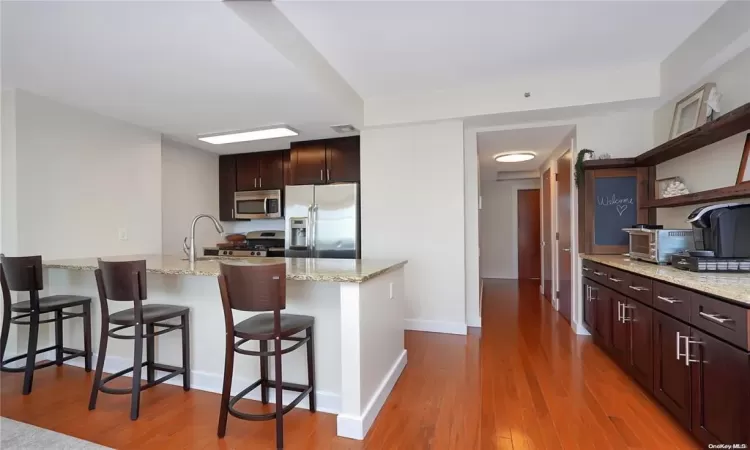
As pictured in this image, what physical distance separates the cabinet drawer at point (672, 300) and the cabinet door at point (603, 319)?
0.78 meters

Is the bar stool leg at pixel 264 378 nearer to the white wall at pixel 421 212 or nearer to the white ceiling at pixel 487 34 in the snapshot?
the white wall at pixel 421 212

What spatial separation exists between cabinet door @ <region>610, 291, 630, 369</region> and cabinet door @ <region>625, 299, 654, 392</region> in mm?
59

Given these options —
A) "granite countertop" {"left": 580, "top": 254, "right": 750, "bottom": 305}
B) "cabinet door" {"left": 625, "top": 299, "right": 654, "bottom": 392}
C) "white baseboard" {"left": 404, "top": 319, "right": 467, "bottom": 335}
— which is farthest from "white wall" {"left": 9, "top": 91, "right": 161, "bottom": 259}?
"cabinet door" {"left": 625, "top": 299, "right": 654, "bottom": 392}

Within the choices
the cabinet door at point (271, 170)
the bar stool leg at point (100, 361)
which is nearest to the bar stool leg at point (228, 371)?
the bar stool leg at point (100, 361)

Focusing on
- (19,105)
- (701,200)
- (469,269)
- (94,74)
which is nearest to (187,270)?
(94,74)

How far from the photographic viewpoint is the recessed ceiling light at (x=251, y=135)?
144 inches

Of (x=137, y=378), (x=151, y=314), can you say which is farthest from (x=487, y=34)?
(x=137, y=378)

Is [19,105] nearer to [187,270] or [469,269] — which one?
[187,270]

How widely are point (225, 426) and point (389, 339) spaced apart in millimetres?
1127

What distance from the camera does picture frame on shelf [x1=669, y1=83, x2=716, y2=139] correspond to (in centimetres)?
238

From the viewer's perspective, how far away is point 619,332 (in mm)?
2551

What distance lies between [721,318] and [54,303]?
13.5 feet

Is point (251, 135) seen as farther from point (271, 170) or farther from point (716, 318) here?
point (716, 318)

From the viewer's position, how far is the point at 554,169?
15.2 ft
